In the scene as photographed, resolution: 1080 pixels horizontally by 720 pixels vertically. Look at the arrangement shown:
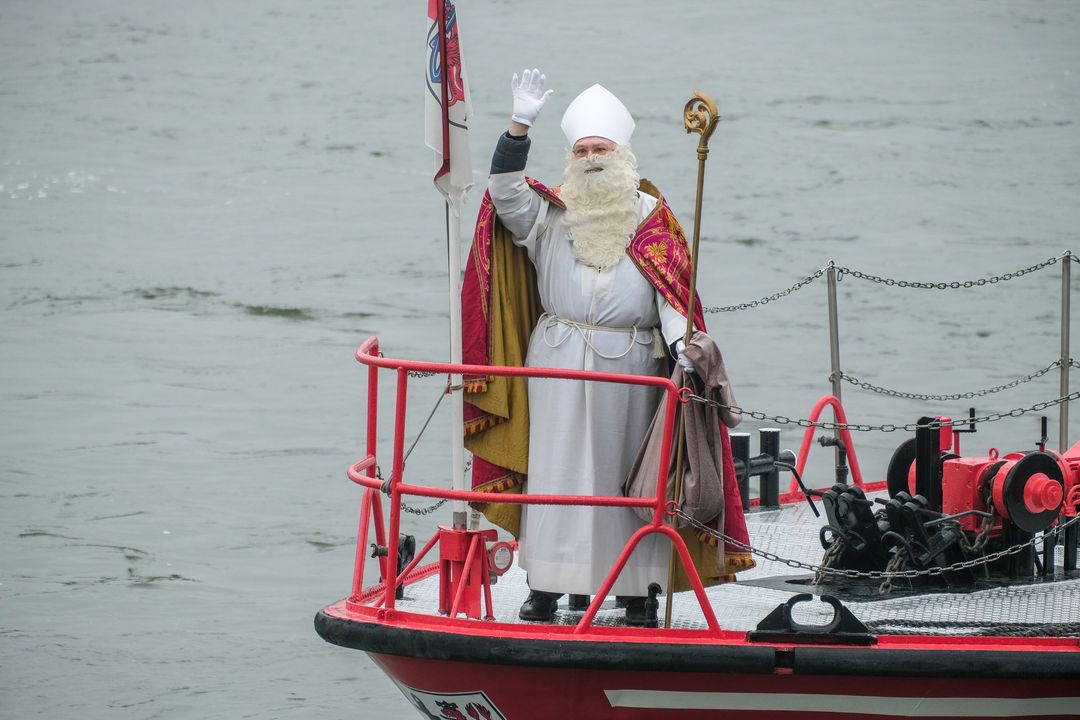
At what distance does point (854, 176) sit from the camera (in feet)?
59.5

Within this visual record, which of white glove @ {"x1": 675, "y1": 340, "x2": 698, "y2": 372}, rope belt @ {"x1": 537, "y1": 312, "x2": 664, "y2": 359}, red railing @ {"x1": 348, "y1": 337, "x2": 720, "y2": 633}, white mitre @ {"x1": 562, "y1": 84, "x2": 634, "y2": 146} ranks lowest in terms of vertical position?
red railing @ {"x1": 348, "y1": 337, "x2": 720, "y2": 633}

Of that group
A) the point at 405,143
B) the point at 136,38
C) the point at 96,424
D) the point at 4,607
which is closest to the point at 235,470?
the point at 96,424

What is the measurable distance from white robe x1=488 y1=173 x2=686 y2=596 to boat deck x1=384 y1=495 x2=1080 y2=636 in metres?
0.23

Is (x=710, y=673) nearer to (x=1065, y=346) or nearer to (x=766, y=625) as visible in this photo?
(x=766, y=625)

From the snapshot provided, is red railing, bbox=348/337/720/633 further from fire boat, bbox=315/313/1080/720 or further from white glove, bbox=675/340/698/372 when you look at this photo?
white glove, bbox=675/340/698/372

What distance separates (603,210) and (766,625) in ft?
4.79

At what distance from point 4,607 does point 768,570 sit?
447cm

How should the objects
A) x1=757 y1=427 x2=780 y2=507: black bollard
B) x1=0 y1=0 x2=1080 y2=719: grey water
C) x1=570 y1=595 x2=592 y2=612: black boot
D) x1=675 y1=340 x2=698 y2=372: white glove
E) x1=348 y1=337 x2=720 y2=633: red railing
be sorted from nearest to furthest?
x1=348 y1=337 x2=720 y2=633: red railing < x1=675 y1=340 x2=698 y2=372: white glove < x1=570 y1=595 x2=592 y2=612: black boot < x1=757 y1=427 x2=780 y2=507: black bollard < x1=0 y1=0 x2=1080 y2=719: grey water

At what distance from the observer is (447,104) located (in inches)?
207

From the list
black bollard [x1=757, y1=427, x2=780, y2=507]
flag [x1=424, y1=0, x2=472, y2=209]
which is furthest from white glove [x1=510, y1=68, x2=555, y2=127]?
black bollard [x1=757, y1=427, x2=780, y2=507]

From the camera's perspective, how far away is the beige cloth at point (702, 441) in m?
5.21

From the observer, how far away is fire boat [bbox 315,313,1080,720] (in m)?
5.12

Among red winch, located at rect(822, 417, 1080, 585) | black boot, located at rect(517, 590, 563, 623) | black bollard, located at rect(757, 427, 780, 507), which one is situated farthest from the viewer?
black bollard, located at rect(757, 427, 780, 507)

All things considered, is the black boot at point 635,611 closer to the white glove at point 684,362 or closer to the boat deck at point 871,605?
the boat deck at point 871,605
